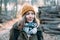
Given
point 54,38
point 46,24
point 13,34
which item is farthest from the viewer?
→ point 46,24

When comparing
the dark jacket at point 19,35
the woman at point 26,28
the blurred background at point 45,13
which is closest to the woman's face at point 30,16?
the woman at point 26,28

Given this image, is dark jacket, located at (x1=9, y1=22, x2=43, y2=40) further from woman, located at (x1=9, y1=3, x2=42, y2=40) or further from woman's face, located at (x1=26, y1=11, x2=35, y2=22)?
woman's face, located at (x1=26, y1=11, x2=35, y2=22)

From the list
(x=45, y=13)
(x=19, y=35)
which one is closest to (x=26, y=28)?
(x=19, y=35)

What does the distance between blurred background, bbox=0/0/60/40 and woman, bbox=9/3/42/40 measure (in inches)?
223

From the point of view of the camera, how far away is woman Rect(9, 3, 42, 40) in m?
3.58

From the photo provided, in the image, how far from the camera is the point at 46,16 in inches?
462

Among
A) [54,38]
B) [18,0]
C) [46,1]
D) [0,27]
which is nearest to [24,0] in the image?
[18,0]

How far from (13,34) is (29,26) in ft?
0.94

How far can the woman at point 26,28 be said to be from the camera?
3.58 m

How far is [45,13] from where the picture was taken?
38.9ft

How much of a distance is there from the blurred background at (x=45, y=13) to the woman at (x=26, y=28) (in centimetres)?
567

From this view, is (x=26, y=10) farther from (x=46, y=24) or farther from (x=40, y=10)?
(x=40, y=10)

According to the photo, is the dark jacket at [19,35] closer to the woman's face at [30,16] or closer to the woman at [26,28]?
the woman at [26,28]

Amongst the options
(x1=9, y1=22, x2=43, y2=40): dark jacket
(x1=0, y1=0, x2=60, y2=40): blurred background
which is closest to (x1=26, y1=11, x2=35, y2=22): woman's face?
(x1=9, y1=22, x2=43, y2=40): dark jacket
